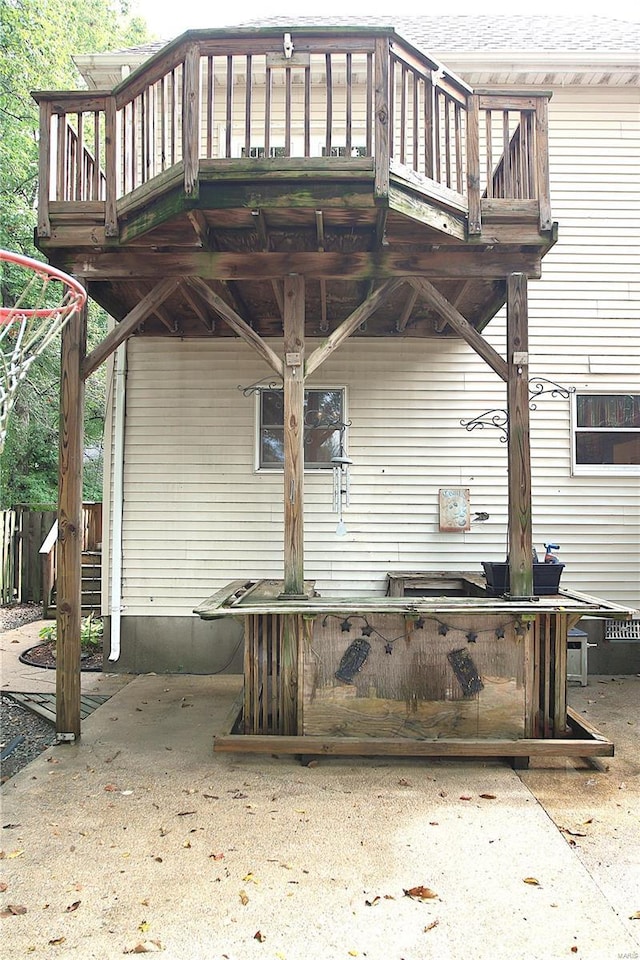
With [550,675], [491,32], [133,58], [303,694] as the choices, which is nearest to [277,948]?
[303,694]

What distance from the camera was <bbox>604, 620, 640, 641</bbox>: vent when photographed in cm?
700

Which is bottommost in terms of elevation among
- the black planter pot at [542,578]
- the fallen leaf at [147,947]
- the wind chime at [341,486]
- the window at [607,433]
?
the fallen leaf at [147,947]

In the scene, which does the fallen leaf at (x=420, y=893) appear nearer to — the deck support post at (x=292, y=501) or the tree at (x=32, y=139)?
the deck support post at (x=292, y=501)

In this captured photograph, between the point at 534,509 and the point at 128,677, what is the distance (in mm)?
4906

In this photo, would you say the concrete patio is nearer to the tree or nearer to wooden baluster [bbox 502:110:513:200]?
wooden baluster [bbox 502:110:513:200]

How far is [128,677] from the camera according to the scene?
679 centimetres

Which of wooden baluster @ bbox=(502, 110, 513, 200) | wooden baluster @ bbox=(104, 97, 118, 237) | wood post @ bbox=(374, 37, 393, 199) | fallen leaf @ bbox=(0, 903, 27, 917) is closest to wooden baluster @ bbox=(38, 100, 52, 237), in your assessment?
wooden baluster @ bbox=(104, 97, 118, 237)

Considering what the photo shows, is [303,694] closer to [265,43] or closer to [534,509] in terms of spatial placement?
[534,509]

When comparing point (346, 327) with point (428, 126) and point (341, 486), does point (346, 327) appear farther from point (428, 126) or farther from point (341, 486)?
point (341, 486)

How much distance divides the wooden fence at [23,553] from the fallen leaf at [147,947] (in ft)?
29.4

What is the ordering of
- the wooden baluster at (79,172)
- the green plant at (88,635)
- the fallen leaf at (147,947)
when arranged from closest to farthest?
the fallen leaf at (147,947)
the wooden baluster at (79,172)
the green plant at (88,635)

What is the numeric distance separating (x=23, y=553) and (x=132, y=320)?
26.2ft

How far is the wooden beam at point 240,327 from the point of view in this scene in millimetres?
4723

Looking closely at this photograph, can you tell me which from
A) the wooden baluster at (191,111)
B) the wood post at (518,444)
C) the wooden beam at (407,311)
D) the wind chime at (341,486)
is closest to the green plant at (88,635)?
the wind chime at (341,486)
